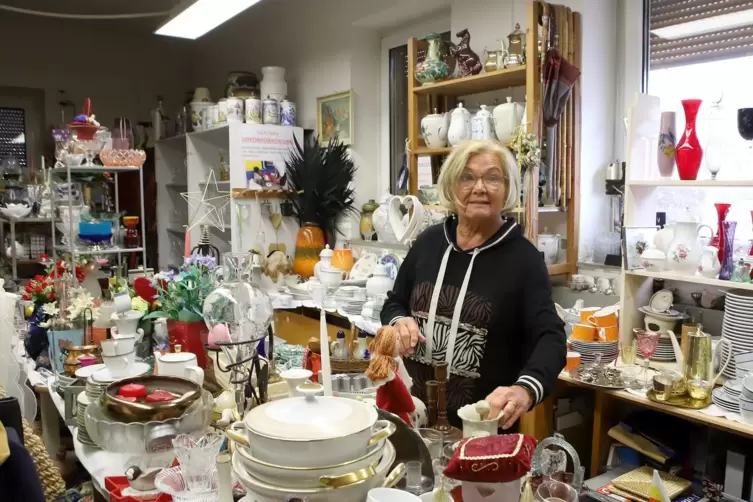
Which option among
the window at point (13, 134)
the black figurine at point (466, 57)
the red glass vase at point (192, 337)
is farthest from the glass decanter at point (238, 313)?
the window at point (13, 134)

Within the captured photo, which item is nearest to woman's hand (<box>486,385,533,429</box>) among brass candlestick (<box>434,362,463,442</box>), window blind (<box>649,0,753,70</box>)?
brass candlestick (<box>434,362,463,442</box>)

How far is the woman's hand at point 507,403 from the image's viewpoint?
1262 millimetres

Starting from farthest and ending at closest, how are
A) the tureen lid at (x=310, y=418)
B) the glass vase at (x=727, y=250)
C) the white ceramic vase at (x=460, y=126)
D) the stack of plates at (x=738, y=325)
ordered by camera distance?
the white ceramic vase at (x=460, y=126), the glass vase at (x=727, y=250), the stack of plates at (x=738, y=325), the tureen lid at (x=310, y=418)

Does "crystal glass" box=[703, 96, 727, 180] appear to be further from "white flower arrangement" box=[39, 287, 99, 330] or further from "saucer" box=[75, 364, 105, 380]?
"white flower arrangement" box=[39, 287, 99, 330]

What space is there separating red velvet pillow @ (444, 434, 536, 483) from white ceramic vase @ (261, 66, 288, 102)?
13.2ft

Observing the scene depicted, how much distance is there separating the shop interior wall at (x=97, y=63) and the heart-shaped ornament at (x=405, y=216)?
3954 millimetres

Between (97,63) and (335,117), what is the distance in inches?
128

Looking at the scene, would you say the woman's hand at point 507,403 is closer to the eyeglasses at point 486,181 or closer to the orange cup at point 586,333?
the eyeglasses at point 486,181

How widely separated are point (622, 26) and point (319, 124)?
7.39 ft

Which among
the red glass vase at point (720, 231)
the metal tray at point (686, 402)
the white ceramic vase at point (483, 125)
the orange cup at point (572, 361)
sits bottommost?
the metal tray at point (686, 402)

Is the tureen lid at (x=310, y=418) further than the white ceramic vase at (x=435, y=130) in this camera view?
No

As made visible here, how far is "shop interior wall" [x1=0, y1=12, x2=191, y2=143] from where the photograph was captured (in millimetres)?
5891

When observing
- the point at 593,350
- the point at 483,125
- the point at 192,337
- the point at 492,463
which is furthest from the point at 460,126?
the point at 492,463

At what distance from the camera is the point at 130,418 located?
1445 millimetres
